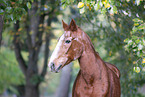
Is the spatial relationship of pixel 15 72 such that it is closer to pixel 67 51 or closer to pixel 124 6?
pixel 124 6

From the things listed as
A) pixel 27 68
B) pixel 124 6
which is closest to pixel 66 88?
pixel 27 68

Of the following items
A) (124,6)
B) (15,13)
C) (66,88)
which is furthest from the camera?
(66,88)

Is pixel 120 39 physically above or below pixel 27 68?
above

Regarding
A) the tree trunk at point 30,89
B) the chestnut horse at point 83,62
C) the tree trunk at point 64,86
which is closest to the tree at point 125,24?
the chestnut horse at point 83,62

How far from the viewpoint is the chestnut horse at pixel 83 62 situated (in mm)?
2207

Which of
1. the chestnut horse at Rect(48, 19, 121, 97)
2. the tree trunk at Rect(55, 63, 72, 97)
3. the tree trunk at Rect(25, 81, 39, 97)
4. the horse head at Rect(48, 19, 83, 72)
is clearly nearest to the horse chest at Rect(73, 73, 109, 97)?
the chestnut horse at Rect(48, 19, 121, 97)

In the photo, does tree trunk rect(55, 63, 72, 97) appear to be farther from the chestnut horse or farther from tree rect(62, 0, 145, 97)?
the chestnut horse

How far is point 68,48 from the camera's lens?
2.22m

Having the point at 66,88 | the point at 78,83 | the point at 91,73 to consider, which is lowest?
the point at 66,88

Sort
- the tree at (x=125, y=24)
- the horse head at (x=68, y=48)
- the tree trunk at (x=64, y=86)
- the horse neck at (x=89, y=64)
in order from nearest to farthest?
the horse head at (x=68, y=48) < the horse neck at (x=89, y=64) < the tree at (x=125, y=24) < the tree trunk at (x=64, y=86)

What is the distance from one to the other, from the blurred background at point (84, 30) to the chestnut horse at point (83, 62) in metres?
0.50

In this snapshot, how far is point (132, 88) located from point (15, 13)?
3232mm

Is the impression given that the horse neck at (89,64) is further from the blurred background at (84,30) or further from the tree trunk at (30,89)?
the tree trunk at (30,89)

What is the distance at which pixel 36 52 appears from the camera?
6.52 metres
